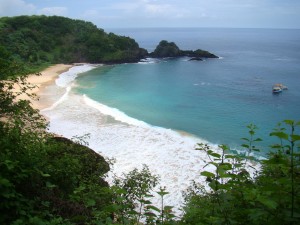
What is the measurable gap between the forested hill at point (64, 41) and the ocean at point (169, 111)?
909cm

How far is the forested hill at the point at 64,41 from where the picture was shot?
65375mm

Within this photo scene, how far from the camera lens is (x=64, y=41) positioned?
72688 mm

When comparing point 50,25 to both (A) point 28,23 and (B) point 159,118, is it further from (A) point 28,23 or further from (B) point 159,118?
(B) point 159,118

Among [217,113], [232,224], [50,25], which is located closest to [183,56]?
[50,25]

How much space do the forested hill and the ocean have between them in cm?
909

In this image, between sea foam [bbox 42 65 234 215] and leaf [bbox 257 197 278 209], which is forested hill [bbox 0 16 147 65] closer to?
sea foam [bbox 42 65 234 215]

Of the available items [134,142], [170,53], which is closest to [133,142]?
[134,142]

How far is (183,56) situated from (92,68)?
31.7 metres

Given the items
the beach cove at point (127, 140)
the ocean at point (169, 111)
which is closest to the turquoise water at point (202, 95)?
the ocean at point (169, 111)

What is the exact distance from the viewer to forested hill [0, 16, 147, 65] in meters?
65.4

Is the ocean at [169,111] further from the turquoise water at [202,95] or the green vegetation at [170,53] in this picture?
the green vegetation at [170,53]

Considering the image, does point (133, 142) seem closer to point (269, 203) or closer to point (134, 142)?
point (134, 142)

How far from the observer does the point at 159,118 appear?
30656 millimetres

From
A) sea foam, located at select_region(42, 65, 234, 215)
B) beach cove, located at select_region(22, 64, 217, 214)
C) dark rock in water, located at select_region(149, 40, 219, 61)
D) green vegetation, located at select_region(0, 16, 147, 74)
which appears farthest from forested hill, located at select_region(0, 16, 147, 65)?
→ sea foam, located at select_region(42, 65, 234, 215)
